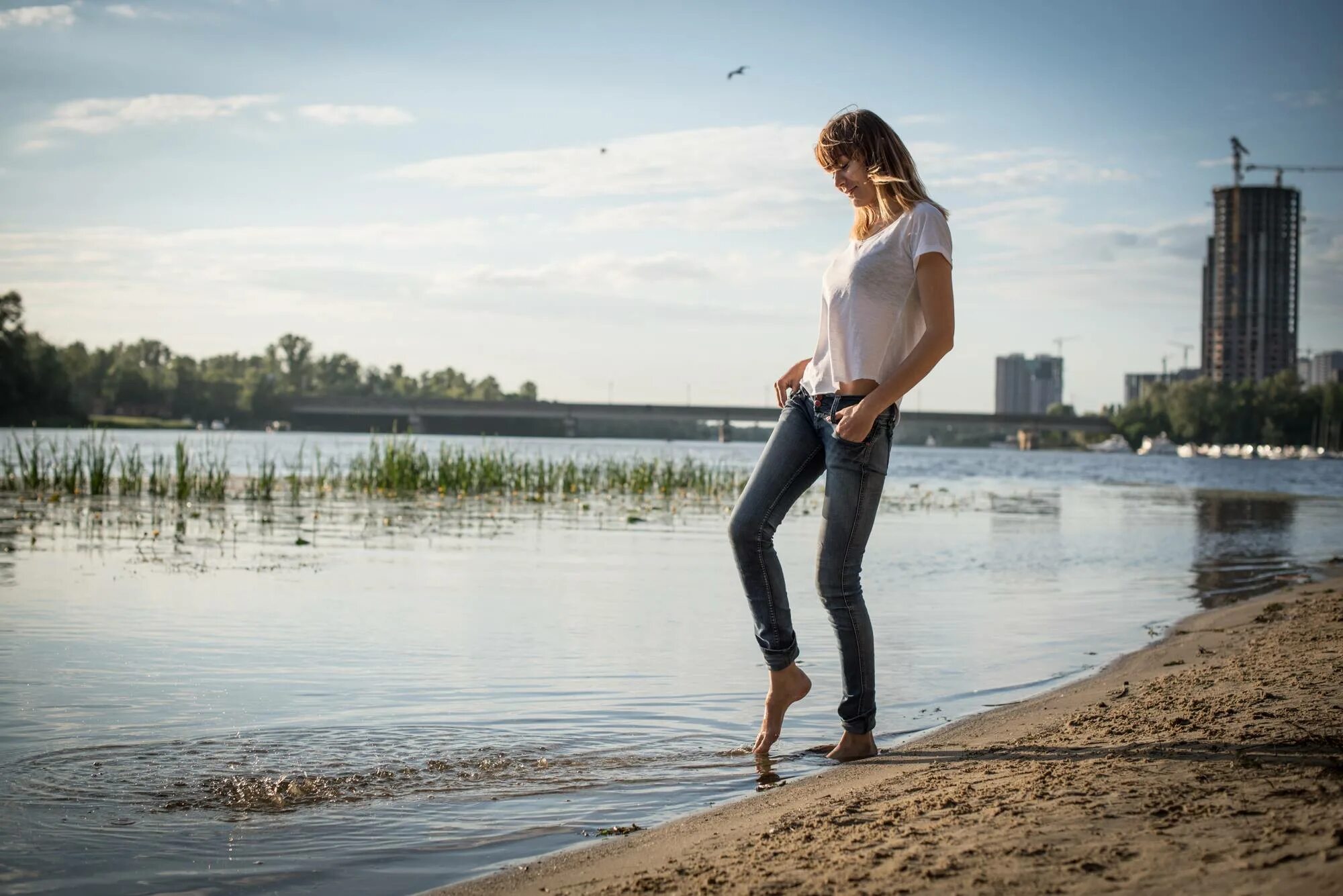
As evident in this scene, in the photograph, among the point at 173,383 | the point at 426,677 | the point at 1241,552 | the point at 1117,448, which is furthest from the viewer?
the point at 1117,448

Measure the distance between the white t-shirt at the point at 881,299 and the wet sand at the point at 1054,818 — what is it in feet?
4.54

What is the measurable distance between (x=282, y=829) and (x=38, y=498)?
60.4 ft

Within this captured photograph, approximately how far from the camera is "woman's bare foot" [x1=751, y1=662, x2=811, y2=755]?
14.6 feet

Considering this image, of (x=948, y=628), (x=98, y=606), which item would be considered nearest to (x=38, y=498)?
(x=98, y=606)

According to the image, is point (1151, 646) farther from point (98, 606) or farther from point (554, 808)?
point (98, 606)

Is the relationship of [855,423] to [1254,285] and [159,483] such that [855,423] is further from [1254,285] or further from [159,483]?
[1254,285]

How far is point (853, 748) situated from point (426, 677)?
95.9 inches

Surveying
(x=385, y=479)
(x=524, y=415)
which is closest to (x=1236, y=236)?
(x=524, y=415)

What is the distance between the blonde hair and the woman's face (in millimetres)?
16

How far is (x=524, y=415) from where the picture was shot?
10000cm

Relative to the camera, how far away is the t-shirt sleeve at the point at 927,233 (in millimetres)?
3936

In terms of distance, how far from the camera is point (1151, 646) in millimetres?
7121

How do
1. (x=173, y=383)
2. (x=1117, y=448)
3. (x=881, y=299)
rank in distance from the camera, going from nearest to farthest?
(x=881, y=299), (x=173, y=383), (x=1117, y=448)

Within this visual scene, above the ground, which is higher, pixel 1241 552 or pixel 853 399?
pixel 853 399
